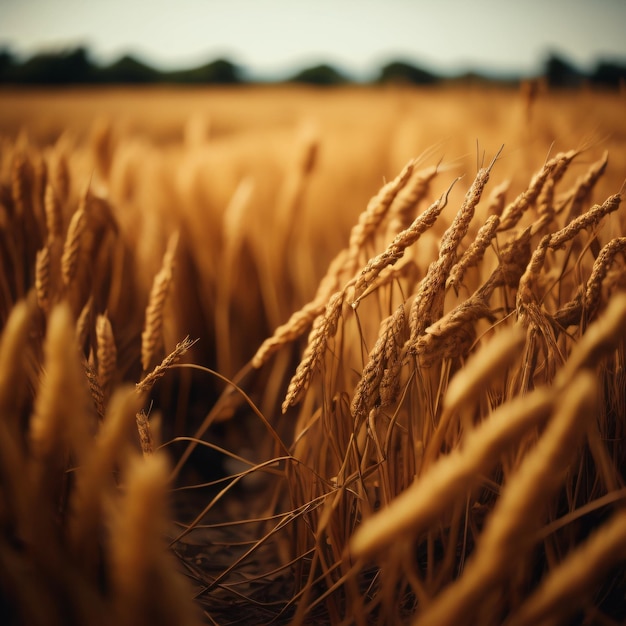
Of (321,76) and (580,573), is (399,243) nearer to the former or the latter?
(580,573)

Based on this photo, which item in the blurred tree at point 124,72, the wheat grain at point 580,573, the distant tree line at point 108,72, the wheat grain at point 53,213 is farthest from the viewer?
the blurred tree at point 124,72

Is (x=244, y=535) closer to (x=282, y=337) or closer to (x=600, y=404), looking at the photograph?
(x=282, y=337)

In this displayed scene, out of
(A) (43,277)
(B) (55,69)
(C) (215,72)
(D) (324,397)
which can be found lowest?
(D) (324,397)

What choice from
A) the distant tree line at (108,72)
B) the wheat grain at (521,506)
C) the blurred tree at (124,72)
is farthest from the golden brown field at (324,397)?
the blurred tree at (124,72)

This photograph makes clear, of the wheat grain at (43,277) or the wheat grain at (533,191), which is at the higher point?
the wheat grain at (533,191)

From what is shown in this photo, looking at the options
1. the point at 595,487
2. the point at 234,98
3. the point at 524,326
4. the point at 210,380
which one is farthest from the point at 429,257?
the point at 234,98

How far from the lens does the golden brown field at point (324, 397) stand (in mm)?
229

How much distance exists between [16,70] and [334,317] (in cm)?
173

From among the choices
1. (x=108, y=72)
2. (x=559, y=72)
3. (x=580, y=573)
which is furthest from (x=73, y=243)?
(x=559, y=72)

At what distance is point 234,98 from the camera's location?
455cm

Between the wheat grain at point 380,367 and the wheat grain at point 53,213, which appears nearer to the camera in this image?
the wheat grain at point 380,367

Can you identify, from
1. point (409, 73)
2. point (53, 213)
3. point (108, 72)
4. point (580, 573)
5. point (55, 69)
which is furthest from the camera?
point (409, 73)

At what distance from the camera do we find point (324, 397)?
0.50 metres

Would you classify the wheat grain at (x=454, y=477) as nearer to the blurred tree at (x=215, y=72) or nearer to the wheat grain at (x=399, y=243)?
the wheat grain at (x=399, y=243)
